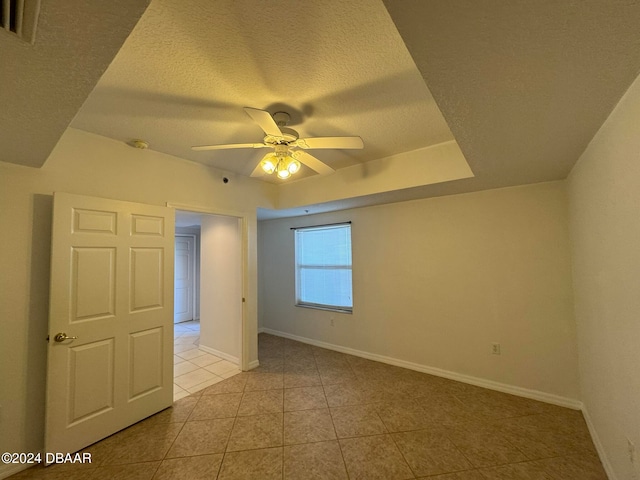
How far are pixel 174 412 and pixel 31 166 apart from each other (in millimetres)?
2422

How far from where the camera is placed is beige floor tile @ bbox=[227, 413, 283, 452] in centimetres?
199

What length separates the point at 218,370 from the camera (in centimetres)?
334

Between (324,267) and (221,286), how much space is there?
5.39 feet

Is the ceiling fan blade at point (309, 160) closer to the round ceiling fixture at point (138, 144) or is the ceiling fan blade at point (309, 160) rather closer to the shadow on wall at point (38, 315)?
the round ceiling fixture at point (138, 144)

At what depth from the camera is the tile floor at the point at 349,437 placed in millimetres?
1741

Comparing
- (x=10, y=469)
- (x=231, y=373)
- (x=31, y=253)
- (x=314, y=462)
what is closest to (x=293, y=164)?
(x=31, y=253)

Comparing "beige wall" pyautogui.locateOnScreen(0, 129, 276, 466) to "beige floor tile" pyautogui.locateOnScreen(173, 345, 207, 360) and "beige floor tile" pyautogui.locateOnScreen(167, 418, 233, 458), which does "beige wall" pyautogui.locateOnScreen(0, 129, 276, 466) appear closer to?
"beige floor tile" pyautogui.locateOnScreen(167, 418, 233, 458)

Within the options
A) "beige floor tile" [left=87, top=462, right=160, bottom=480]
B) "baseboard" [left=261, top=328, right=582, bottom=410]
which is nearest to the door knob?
"beige floor tile" [left=87, top=462, right=160, bottom=480]

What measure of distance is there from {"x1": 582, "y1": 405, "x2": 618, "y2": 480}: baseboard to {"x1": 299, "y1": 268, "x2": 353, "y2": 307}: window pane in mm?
2571

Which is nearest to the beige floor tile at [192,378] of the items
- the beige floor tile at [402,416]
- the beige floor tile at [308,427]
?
the beige floor tile at [308,427]

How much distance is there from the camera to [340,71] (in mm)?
1477

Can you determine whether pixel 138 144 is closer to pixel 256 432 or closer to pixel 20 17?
pixel 20 17

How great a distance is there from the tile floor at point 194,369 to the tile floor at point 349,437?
0.19 m

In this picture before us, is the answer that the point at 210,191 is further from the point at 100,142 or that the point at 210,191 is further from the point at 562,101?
the point at 562,101
